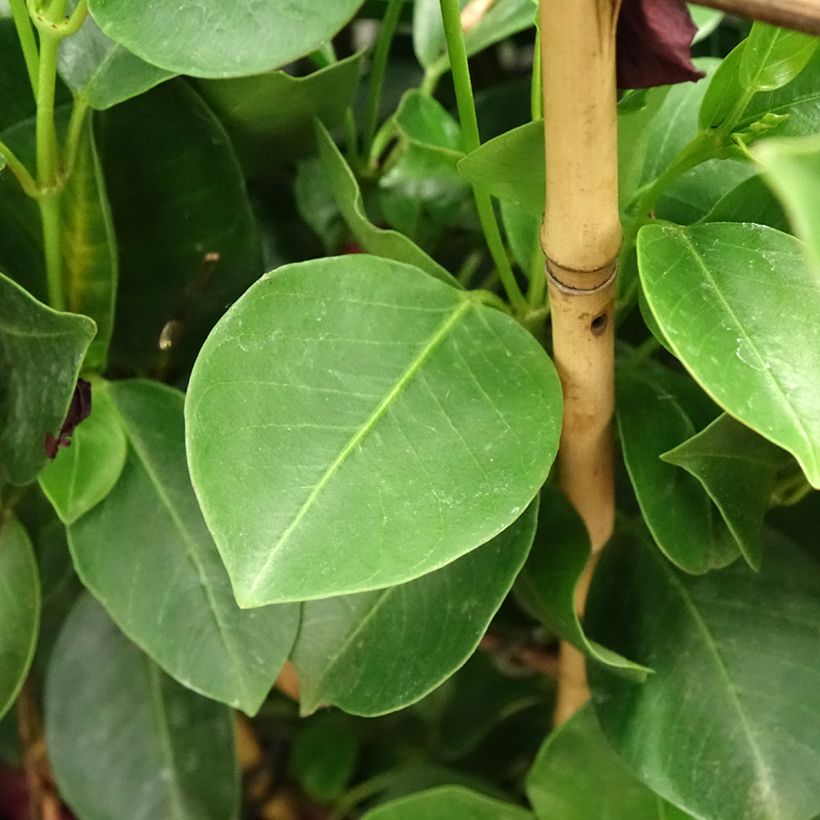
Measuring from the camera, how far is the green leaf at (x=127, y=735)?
1.93 feet

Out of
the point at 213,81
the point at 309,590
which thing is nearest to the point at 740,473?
the point at 309,590

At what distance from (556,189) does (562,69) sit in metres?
0.05

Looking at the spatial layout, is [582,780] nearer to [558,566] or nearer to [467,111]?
[558,566]

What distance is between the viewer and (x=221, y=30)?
1.05 feet

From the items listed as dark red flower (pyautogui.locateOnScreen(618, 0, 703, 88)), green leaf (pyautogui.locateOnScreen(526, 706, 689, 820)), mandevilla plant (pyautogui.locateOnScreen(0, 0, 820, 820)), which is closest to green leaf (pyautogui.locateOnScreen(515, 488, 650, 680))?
mandevilla plant (pyautogui.locateOnScreen(0, 0, 820, 820))

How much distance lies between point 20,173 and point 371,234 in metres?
0.15

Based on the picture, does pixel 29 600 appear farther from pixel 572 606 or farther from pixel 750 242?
pixel 750 242

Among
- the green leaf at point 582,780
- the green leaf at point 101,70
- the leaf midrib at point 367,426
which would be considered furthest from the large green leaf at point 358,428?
the green leaf at point 582,780

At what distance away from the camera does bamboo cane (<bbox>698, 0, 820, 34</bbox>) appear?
0.72 feet

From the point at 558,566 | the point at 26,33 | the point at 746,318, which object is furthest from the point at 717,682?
the point at 26,33

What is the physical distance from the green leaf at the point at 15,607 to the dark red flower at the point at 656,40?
0.37 m

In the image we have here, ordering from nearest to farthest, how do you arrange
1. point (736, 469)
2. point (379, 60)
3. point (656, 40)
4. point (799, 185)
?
point (799, 185)
point (656, 40)
point (736, 469)
point (379, 60)

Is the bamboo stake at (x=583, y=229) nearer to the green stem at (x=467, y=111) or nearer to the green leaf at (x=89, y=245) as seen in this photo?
the green stem at (x=467, y=111)

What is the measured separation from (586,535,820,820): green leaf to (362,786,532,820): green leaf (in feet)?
0.38
